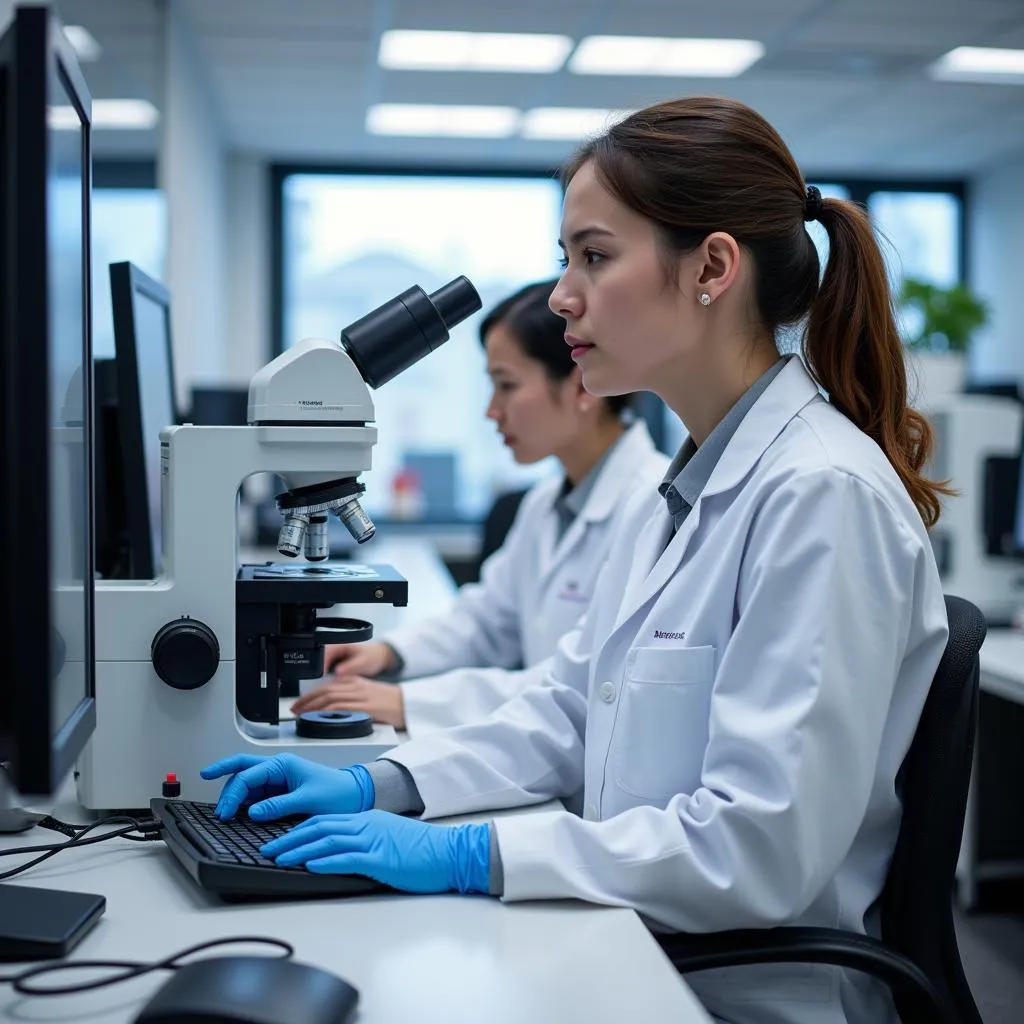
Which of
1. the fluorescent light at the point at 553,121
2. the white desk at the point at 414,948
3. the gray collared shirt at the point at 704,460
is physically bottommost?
the white desk at the point at 414,948

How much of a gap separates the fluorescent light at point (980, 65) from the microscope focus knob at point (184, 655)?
4.04 meters

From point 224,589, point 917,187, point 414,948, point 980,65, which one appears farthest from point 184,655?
point 917,187

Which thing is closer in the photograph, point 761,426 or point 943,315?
point 761,426

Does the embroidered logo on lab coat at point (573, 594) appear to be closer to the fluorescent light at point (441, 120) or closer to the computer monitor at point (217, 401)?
the computer monitor at point (217, 401)

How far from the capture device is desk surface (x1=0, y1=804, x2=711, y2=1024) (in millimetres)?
716

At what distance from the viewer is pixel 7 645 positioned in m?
0.67

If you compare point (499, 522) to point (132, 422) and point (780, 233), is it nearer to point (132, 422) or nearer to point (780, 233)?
point (132, 422)

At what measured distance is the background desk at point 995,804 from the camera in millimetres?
2627

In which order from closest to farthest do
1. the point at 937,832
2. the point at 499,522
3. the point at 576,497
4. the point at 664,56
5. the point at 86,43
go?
the point at 937,832 → the point at 576,497 → the point at 86,43 → the point at 499,522 → the point at 664,56

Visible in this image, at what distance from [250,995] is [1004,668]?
1842 millimetres

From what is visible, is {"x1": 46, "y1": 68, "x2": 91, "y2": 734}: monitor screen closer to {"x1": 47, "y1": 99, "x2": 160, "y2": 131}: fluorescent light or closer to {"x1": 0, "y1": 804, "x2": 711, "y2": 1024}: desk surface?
{"x1": 0, "y1": 804, "x2": 711, "y2": 1024}: desk surface

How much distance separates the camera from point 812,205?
1.15m

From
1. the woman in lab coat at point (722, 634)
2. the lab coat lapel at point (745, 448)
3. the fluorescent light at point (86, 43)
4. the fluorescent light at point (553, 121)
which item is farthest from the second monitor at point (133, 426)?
the fluorescent light at point (553, 121)

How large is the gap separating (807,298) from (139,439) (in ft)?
2.49
